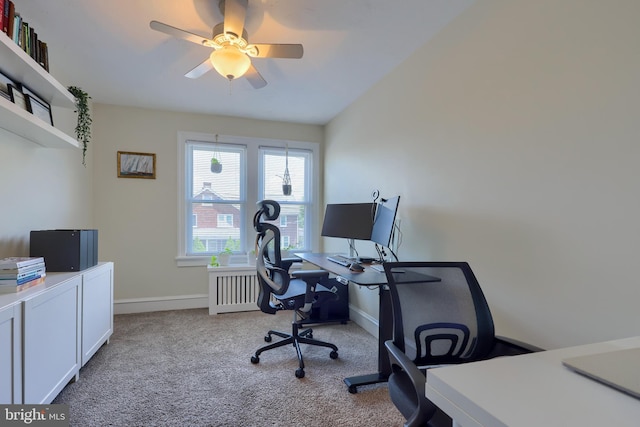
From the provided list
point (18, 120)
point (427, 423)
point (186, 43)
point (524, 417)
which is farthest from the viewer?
point (186, 43)

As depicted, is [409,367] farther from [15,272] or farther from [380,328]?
[15,272]

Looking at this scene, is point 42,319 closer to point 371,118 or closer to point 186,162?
point 186,162

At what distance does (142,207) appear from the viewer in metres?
3.58

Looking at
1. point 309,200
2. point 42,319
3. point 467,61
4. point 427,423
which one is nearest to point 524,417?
point 427,423

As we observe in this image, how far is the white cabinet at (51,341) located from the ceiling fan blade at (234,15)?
5.89ft

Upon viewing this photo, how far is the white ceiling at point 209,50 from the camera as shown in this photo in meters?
1.88

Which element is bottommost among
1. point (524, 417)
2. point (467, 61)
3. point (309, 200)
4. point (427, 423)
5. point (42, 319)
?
point (427, 423)

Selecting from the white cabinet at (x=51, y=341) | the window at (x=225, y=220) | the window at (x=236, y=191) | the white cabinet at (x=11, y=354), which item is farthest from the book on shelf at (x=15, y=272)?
the window at (x=225, y=220)

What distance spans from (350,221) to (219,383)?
1.59m

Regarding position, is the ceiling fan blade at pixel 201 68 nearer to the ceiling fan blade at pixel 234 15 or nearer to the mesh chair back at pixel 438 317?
the ceiling fan blade at pixel 234 15

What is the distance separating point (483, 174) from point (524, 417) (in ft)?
4.88

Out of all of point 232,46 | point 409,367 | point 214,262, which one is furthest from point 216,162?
point 409,367

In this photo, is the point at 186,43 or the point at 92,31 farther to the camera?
the point at 186,43

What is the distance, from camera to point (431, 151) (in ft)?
7.34
